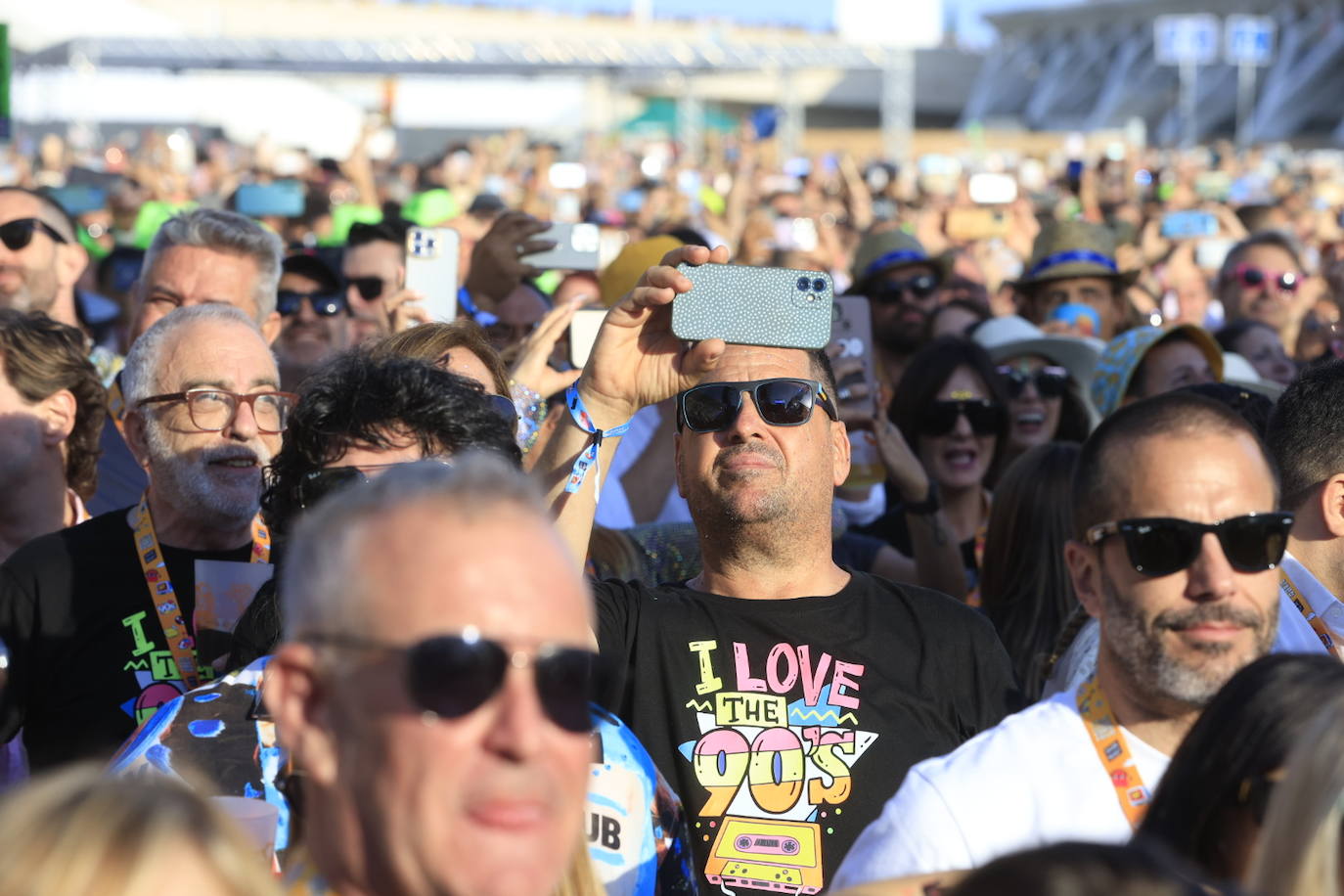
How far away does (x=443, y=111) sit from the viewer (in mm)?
33469

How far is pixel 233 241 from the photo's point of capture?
17.3 feet

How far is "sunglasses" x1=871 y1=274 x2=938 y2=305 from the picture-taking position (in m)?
7.58

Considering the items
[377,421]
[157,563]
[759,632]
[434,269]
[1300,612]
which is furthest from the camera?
[434,269]

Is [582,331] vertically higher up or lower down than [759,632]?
higher up

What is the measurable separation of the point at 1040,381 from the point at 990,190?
4906 millimetres

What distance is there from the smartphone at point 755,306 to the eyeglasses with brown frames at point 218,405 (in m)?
1.05

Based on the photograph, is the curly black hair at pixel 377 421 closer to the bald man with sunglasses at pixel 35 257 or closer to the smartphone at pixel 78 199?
the bald man with sunglasses at pixel 35 257

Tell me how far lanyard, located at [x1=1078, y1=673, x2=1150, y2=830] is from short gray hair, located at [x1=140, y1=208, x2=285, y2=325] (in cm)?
330

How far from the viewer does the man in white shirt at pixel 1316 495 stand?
11.8 ft

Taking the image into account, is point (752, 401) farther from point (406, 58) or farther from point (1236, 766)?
A: point (406, 58)

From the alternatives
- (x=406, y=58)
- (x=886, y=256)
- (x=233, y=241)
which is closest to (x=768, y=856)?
(x=233, y=241)

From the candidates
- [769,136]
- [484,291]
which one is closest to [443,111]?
[769,136]

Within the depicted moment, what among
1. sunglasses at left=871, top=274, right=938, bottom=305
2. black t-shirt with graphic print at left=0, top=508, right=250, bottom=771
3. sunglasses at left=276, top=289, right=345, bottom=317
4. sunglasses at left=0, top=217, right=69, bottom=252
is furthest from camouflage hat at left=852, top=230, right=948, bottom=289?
black t-shirt with graphic print at left=0, top=508, right=250, bottom=771

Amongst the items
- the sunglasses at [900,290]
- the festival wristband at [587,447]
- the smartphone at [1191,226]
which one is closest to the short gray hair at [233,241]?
the festival wristband at [587,447]
